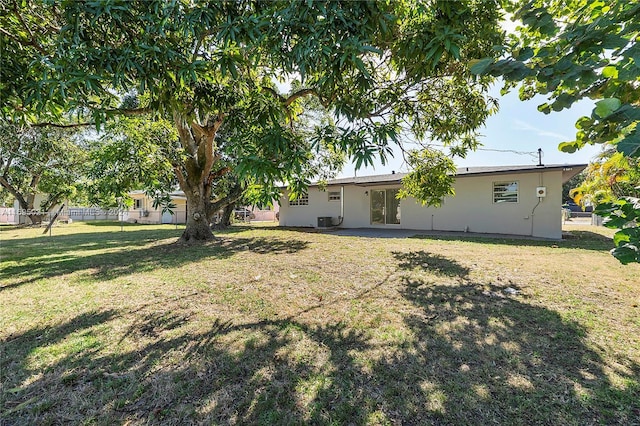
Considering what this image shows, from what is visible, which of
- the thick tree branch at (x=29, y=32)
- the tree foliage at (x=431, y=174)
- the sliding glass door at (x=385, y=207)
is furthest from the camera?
the sliding glass door at (x=385, y=207)

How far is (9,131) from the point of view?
7.50 meters

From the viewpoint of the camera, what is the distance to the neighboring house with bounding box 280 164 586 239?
10.9 meters

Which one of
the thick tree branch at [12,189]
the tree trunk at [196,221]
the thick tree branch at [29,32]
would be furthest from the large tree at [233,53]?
the thick tree branch at [12,189]

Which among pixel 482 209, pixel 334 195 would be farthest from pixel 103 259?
pixel 482 209

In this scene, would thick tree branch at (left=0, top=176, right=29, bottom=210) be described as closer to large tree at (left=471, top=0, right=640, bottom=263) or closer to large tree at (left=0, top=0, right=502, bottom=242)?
large tree at (left=0, top=0, right=502, bottom=242)

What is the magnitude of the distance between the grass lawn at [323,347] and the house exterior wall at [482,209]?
20.2 feet

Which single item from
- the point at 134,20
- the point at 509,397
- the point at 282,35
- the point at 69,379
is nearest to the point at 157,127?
the point at 134,20

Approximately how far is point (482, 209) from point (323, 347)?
38.8 ft

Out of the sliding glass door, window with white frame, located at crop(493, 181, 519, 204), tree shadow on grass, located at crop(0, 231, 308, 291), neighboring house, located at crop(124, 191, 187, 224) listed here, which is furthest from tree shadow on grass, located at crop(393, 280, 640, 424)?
neighboring house, located at crop(124, 191, 187, 224)

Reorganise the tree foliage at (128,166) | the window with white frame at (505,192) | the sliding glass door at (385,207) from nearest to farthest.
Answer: the tree foliage at (128,166) → the window with white frame at (505,192) → the sliding glass door at (385,207)

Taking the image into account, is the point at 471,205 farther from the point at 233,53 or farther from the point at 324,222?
the point at 233,53

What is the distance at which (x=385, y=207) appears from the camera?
15.2 meters

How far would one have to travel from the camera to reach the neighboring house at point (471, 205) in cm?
1094

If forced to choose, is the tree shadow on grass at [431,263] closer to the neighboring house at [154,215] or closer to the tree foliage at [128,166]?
the tree foliage at [128,166]
